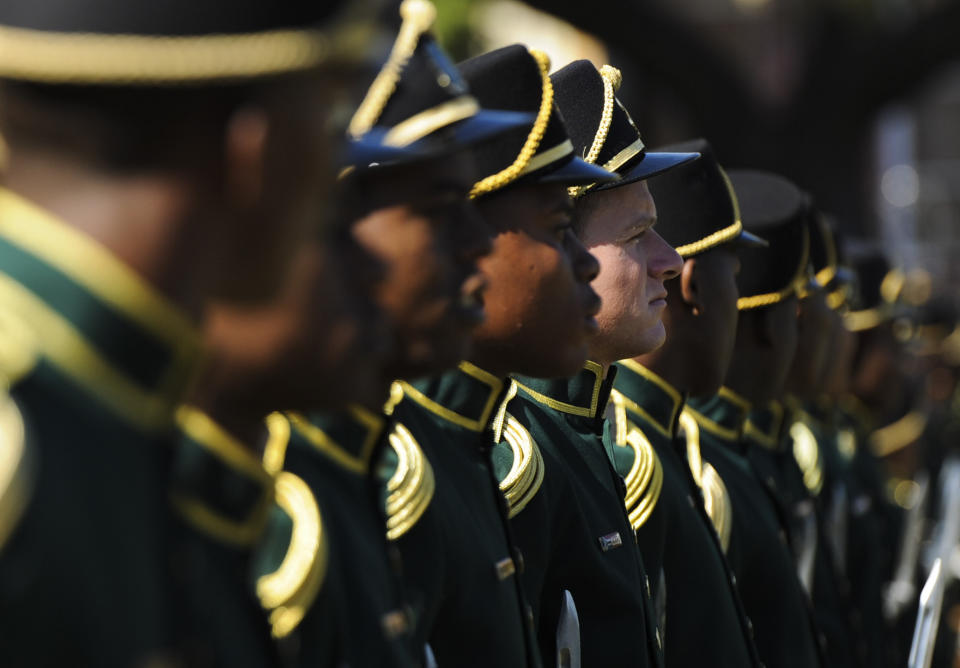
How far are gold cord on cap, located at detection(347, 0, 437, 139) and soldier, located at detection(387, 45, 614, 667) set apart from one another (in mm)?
702

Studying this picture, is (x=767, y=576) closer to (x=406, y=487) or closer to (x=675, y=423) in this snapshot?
(x=675, y=423)

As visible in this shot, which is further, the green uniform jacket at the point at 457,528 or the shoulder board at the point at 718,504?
the shoulder board at the point at 718,504

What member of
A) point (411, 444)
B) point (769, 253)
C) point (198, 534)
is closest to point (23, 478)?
point (198, 534)

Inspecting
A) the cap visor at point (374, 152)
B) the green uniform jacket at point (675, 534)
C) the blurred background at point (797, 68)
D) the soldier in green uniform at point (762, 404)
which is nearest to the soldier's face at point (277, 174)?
the cap visor at point (374, 152)

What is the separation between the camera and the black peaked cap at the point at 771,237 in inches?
209

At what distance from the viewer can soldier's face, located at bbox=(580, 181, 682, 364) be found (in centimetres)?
384

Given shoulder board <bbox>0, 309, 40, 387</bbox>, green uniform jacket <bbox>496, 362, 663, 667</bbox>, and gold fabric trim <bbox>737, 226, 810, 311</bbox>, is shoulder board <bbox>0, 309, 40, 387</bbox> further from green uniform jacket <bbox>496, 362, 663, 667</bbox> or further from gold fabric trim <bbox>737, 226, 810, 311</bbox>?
gold fabric trim <bbox>737, 226, 810, 311</bbox>

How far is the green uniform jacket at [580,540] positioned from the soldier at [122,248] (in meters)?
1.81

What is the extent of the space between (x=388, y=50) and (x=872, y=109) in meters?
15.7

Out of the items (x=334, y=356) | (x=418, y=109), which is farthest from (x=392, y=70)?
(x=334, y=356)

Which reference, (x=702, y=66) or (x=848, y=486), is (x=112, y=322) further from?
(x=702, y=66)

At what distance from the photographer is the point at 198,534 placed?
184 cm

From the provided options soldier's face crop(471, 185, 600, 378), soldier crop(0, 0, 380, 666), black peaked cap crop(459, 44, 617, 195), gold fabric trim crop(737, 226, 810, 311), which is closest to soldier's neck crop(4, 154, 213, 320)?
soldier crop(0, 0, 380, 666)

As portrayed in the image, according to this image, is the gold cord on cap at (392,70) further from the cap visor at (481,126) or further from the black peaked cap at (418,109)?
the cap visor at (481,126)
